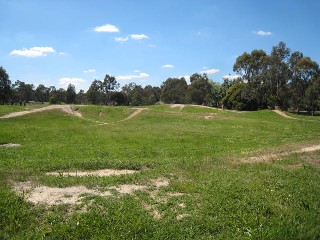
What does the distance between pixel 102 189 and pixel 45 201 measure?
226 centimetres

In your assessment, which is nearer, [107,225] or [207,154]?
[107,225]

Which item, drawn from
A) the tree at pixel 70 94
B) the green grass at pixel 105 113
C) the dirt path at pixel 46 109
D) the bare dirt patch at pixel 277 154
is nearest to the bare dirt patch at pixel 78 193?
the bare dirt patch at pixel 277 154

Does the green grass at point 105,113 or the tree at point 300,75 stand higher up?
the tree at point 300,75

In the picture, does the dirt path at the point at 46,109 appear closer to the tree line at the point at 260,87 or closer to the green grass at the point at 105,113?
the green grass at the point at 105,113

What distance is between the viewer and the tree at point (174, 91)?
460 ft

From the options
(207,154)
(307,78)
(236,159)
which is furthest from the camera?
(307,78)

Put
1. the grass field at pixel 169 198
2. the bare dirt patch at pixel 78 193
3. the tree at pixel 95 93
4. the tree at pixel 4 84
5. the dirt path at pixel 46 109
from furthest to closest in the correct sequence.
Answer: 1. the tree at pixel 95 93
2. the tree at pixel 4 84
3. the dirt path at pixel 46 109
4. the bare dirt patch at pixel 78 193
5. the grass field at pixel 169 198

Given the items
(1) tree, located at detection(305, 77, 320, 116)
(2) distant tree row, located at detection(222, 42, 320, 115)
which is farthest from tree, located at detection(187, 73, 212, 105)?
(1) tree, located at detection(305, 77, 320, 116)

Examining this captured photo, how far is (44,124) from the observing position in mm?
45656

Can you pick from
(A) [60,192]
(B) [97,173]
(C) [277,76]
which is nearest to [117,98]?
(C) [277,76]

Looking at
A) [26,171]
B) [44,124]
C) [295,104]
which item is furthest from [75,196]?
[295,104]

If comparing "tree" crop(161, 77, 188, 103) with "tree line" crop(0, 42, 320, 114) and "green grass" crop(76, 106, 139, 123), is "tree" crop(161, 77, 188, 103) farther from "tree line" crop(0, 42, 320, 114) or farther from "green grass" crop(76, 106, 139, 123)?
"green grass" crop(76, 106, 139, 123)

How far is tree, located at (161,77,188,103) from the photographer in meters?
140

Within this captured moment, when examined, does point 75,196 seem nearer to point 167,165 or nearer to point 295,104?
point 167,165
